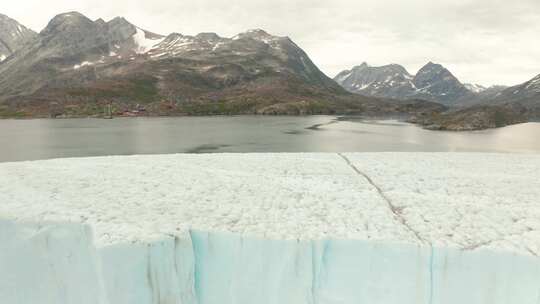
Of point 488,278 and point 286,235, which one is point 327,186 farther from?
point 488,278

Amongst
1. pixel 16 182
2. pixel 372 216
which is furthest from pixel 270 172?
pixel 16 182

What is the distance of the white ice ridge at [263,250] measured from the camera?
5980 millimetres

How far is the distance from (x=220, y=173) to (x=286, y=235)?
457 centimetres

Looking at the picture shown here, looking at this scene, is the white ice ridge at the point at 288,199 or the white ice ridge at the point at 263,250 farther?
the white ice ridge at the point at 288,199

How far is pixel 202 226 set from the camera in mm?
6605

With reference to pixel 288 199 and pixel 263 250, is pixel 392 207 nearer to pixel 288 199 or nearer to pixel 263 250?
pixel 288 199

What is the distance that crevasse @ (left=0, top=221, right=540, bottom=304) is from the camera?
5945 millimetres

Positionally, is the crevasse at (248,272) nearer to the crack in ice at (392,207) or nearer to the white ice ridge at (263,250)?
the white ice ridge at (263,250)

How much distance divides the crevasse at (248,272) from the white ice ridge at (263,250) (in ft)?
0.06

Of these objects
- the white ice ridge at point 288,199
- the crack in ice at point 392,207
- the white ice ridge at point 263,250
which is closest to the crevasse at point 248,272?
the white ice ridge at point 263,250

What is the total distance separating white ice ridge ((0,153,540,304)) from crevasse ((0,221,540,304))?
17mm

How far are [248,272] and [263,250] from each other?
49 centimetres

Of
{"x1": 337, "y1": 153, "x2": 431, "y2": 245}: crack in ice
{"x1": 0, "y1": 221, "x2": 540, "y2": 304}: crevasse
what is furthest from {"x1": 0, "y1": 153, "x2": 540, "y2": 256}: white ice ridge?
{"x1": 0, "y1": 221, "x2": 540, "y2": 304}: crevasse

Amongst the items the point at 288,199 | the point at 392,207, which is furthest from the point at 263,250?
the point at 392,207
